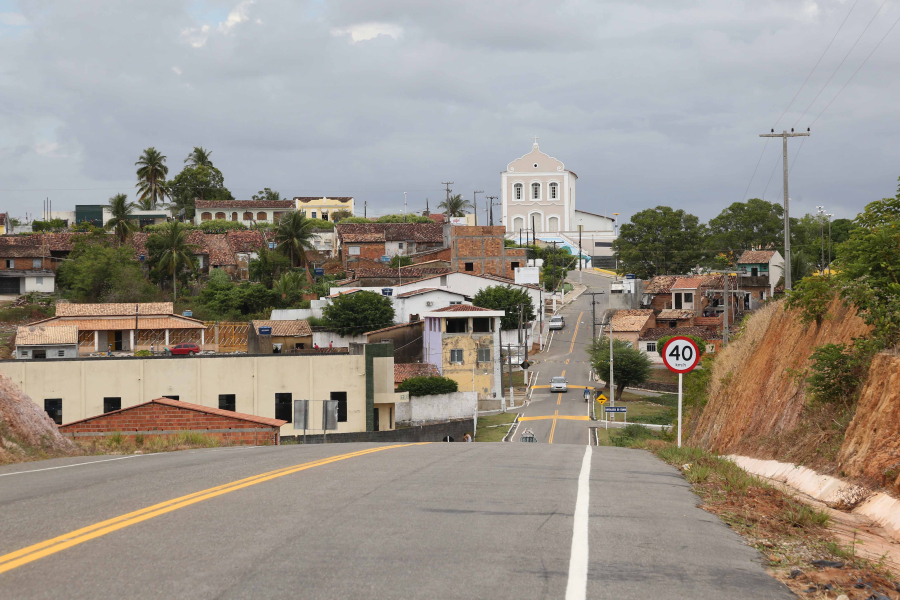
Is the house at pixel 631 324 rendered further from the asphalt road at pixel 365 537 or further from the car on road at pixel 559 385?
the asphalt road at pixel 365 537

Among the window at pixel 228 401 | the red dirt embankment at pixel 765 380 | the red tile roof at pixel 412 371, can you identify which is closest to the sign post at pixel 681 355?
the red dirt embankment at pixel 765 380

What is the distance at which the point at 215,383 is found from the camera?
38.2 metres

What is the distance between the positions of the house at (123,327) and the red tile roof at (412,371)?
914 inches

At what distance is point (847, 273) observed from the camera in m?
14.5

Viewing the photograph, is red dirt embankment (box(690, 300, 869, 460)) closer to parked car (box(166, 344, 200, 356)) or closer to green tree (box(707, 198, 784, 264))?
parked car (box(166, 344, 200, 356))

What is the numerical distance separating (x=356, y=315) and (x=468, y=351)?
1409 cm

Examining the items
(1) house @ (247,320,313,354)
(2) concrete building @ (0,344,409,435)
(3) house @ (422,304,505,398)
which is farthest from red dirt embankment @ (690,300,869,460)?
(1) house @ (247,320,313,354)

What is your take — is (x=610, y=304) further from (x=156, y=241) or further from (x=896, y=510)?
(x=896, y=510)

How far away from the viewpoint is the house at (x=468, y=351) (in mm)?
61375

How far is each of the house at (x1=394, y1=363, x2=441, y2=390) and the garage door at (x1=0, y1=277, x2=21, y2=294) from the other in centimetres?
5230

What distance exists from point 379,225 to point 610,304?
32434 mm

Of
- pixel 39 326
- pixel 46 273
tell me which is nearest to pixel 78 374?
pixel 39 326

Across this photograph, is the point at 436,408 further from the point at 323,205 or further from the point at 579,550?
the point at 323,205

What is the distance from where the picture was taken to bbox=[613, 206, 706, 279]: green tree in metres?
104
